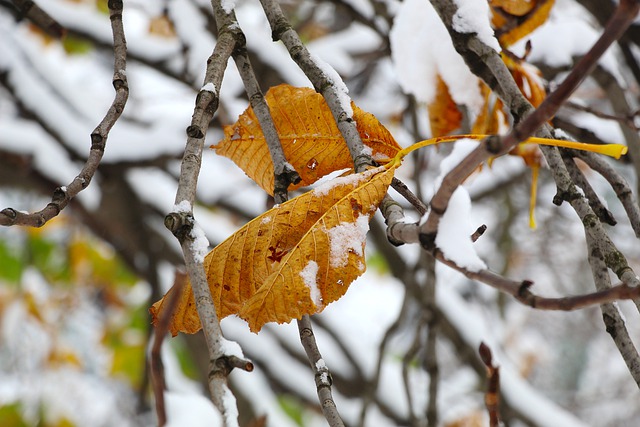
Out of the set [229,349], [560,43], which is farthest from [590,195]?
[560,43]

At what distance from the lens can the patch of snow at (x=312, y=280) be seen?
53 cm

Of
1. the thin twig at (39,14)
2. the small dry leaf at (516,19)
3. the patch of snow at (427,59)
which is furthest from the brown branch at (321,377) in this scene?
the thin twig at (39,14)

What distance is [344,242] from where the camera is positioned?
0.54m

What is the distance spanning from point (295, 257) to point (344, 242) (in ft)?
0.15

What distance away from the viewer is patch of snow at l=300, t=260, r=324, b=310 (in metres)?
0.53

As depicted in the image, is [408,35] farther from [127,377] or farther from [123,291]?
[123,291]

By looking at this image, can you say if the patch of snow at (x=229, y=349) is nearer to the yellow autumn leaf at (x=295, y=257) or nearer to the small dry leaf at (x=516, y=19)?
the yellow autumn leaf at (x=295, y=257)

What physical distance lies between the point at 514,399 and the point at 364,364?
597 millimetres

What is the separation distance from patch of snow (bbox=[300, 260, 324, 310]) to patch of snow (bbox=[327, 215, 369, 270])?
2 centimetres

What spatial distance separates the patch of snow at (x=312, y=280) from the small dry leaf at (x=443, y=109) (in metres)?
0.53

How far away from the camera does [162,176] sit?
2.91 metres

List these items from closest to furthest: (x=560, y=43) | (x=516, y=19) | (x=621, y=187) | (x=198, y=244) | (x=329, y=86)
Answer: (x=198, y=244)
(x=329, y=86)
(x=621, y=187)
(x=516, y=19)
(x=560, y=43)

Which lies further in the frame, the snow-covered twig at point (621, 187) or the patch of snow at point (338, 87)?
the snow-covered twig at point (621, 187)

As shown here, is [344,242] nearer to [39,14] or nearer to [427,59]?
[427,59]
